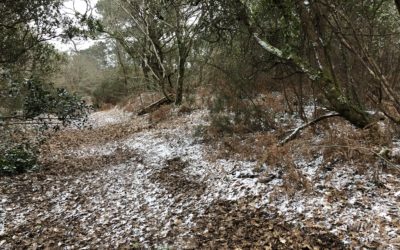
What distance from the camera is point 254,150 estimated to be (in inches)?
330

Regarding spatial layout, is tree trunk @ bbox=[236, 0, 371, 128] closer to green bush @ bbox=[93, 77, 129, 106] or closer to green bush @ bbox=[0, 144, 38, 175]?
green bush @ bbox=[0, 144, 38, 175]

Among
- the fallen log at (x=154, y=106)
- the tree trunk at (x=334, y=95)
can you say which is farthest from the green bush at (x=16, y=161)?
the fallen log at (x=154, y=106)

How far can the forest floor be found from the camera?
200 inches

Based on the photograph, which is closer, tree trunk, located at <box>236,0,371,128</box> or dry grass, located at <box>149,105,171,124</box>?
tree trunk, located at <box>236,0,371,128</box>

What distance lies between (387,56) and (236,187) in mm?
4265

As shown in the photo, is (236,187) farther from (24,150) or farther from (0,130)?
(0,130)

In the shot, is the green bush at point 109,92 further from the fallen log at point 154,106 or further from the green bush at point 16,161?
the green bush at point 16,161

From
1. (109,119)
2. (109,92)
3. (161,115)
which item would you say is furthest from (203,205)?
(109,92)

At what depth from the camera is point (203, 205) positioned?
6.55 meters

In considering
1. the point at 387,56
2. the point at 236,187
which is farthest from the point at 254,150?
the point at 387,56

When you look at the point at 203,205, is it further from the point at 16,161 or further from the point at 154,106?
the point at 154,106

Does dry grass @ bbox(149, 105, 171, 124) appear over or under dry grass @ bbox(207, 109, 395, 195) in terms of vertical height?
over

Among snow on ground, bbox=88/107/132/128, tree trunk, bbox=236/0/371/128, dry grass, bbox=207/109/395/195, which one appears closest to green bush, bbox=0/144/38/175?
dry grass, bbox=207/109/395/195

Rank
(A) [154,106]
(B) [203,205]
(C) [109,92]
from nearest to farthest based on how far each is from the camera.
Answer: (B) [203,205] → (A) [154,106] → (C) [109,92]
